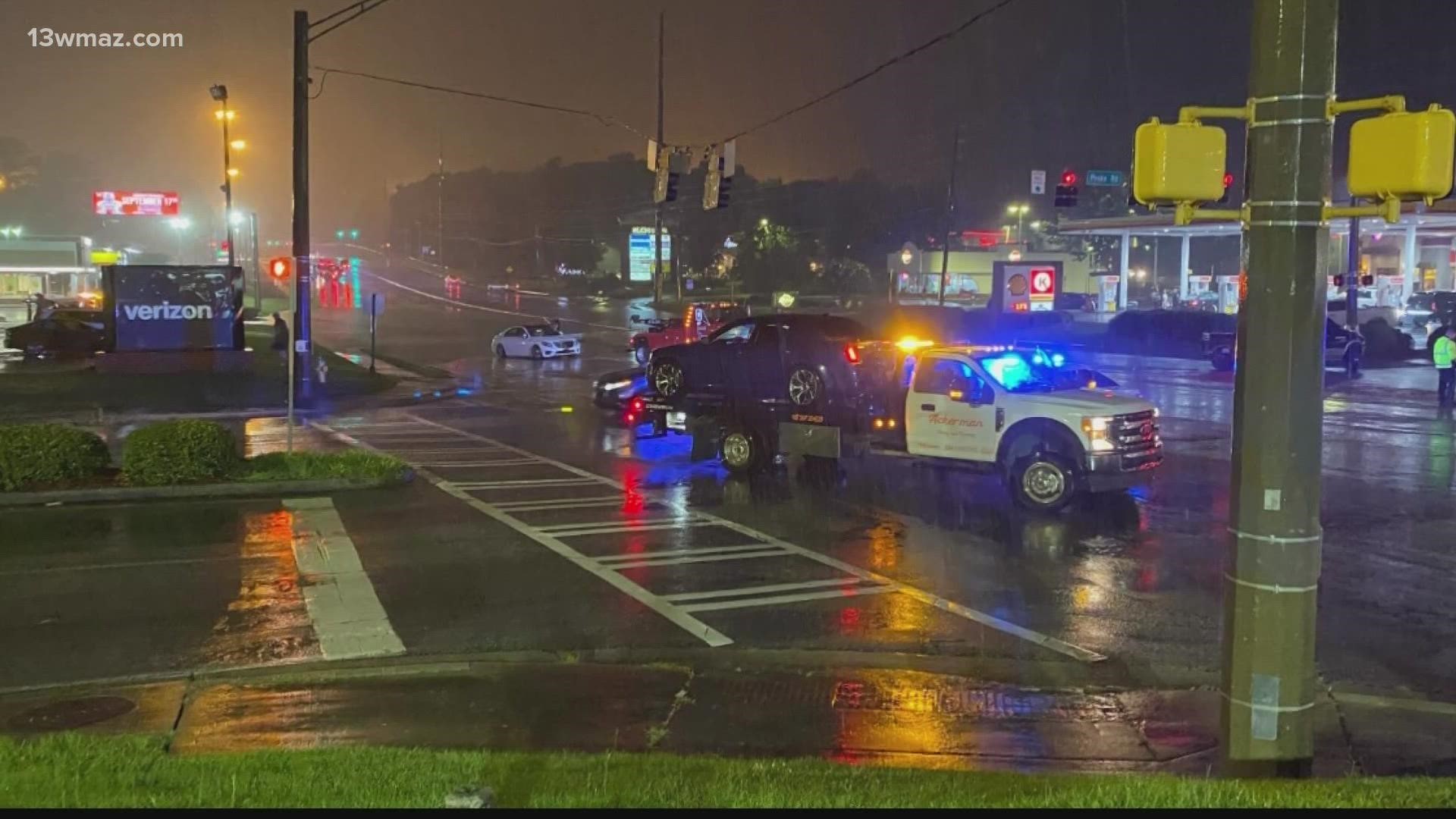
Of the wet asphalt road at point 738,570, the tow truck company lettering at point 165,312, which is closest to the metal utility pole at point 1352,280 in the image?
the wet asphalt road at point 738,570

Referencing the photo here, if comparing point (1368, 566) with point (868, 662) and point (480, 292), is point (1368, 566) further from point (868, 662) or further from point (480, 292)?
point (480, 292)

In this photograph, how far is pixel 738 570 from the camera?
1105 cm

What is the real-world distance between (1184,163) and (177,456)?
13321mm

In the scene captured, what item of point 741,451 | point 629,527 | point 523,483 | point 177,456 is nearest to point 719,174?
point 741,451

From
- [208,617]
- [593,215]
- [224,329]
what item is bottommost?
[208,617]

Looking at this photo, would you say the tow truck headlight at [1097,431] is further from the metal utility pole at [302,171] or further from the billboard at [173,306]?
the billboard at [173,306]

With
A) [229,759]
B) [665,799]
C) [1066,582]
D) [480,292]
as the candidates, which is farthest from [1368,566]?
[480,292]

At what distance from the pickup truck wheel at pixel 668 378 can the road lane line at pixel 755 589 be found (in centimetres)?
789

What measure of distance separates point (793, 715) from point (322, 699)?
2.91 m

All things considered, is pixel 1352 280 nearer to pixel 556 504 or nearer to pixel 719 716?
pixel 556 504

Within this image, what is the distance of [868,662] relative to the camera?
27.2ft

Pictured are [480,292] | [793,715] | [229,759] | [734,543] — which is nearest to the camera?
[229,759]

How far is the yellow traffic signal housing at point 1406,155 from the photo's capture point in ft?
15.4

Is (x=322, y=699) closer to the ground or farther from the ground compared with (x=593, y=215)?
closer to the ground
